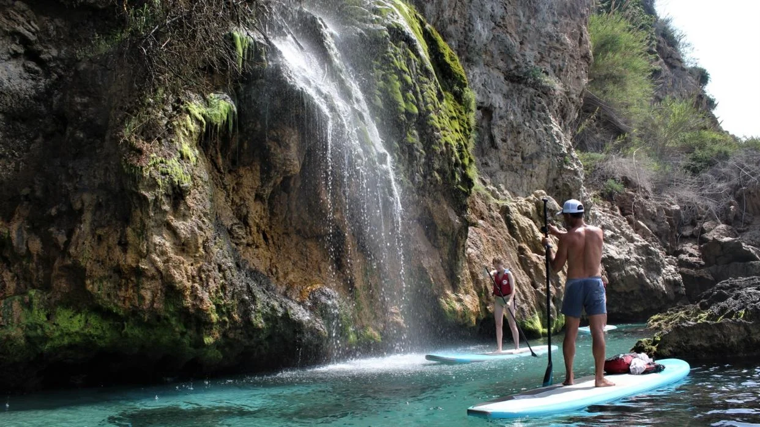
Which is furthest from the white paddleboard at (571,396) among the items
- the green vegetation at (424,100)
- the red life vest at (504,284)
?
the green vegetation at (424,100)

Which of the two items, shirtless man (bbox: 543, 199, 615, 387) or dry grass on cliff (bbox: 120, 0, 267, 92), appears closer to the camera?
shirtless man (bbox: 543, 199, 615, 387)

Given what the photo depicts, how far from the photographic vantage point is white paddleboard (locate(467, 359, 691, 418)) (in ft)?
19.5

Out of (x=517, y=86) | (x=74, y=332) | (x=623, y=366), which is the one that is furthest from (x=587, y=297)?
(x=517, y=86)

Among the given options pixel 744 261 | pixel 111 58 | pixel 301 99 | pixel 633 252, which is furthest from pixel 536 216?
pixel 111 58

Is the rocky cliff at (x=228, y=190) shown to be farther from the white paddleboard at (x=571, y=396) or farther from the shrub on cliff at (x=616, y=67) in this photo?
the shrub on cliff at (x=616, y=67)

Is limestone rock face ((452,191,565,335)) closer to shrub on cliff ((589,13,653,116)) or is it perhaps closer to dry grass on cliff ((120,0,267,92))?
dry grass on cliff ((120,0,267,92))

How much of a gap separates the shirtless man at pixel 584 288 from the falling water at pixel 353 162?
3972 mm

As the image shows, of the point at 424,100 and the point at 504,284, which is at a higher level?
the point at 424,100

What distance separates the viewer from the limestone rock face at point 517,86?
17.9 m

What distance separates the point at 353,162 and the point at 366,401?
4.81m

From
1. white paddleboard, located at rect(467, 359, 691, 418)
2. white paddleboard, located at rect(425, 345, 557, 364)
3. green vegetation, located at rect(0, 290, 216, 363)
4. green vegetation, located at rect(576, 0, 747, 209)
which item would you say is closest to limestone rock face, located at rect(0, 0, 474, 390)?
green vegetation, located at rect(0, 290, 216, 363)

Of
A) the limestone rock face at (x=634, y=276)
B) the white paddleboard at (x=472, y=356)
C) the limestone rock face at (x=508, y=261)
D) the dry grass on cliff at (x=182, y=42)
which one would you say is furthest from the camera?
the limestone rock face at (x=634, y=276)

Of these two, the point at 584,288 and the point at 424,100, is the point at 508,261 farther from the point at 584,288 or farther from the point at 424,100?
the point at 584,288

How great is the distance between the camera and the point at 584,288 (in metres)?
6.91
